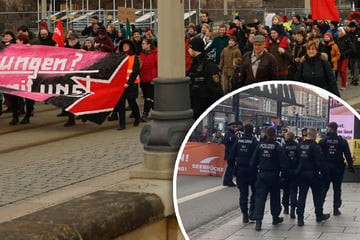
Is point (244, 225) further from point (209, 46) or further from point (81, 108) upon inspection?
point (209, 46)

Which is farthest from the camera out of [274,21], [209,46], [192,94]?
[274,21]

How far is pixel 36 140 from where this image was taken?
12.6 metres

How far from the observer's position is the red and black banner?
13.8 metres

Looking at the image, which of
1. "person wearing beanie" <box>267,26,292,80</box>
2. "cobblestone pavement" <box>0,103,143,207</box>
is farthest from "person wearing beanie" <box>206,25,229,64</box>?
"cobblestone pavement" <box>0,103,143,207</box>

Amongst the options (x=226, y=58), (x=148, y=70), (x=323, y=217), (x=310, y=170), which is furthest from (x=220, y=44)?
(x=323, y=217)

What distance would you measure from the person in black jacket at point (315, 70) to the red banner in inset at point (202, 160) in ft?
21.8

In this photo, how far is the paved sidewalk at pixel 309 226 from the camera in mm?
2898

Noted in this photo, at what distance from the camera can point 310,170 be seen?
305 centimetres

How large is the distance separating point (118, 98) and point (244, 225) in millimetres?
11112

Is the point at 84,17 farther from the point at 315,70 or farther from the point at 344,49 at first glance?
the point at 315,70

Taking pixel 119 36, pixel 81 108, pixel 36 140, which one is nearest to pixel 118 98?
pixel 81 108

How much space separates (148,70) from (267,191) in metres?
12.3

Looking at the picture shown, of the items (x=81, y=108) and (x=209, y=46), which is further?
(x=209, y=46)

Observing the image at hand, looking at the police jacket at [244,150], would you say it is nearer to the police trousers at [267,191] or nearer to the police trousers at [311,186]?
the police trousers at [267,191]
